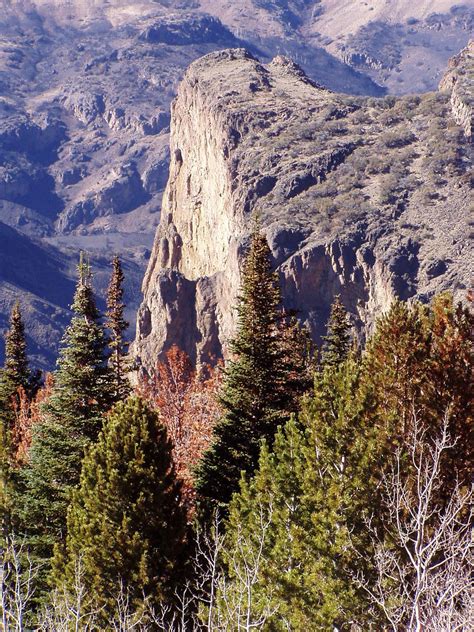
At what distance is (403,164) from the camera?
96125 mm

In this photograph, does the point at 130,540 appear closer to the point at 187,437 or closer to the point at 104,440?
the point at 104,440

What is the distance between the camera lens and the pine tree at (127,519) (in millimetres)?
22328

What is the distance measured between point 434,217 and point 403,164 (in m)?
11.6

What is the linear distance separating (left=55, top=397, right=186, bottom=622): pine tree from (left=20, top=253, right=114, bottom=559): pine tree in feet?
10.7

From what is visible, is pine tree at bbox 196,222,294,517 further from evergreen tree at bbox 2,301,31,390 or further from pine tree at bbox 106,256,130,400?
evergreen tree at bbox 2,301,31,390

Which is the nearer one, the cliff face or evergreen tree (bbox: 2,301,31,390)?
evergreen tree (bbox: 2,301,31,390)

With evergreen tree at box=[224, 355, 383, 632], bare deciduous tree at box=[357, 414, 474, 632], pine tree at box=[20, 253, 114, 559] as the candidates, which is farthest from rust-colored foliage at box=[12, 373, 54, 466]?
bare deciduous tree at box=[357, 414, 474, 632]

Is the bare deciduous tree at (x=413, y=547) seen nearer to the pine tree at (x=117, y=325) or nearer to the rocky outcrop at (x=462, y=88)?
the pine tree at (x=117, y=325)

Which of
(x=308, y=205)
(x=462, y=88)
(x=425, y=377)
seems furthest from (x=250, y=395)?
(x=462, y=88)

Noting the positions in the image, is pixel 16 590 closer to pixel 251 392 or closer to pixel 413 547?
pixel 251 392

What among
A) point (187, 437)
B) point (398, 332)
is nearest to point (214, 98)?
point (187, 437)

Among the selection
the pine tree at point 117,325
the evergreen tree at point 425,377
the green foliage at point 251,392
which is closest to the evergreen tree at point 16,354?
the pine tree at point 117,325

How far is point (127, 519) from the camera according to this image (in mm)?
22141

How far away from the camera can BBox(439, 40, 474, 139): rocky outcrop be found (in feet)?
326
